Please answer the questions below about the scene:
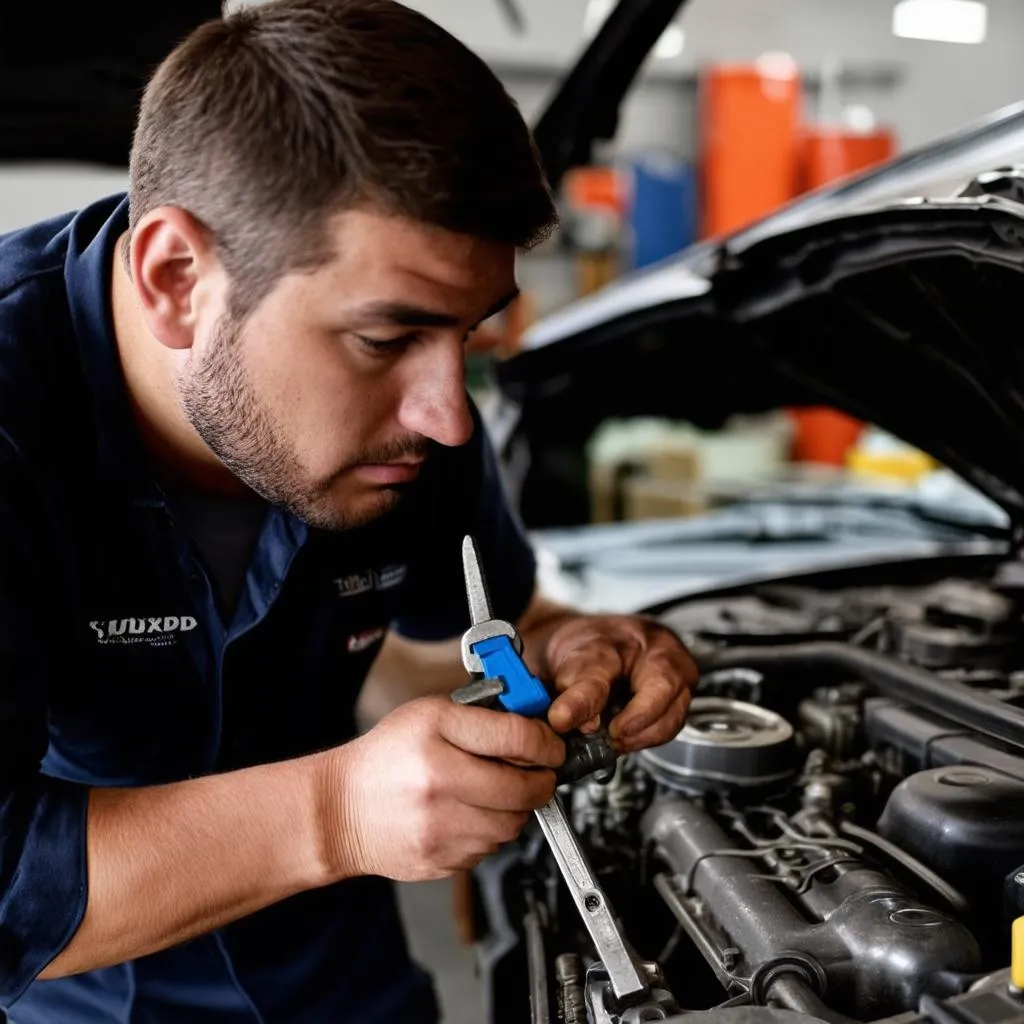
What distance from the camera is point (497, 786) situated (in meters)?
0.71

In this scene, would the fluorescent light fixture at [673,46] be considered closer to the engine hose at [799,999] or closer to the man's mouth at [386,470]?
the man's mouth at [386,470]

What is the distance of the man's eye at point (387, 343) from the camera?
78cm

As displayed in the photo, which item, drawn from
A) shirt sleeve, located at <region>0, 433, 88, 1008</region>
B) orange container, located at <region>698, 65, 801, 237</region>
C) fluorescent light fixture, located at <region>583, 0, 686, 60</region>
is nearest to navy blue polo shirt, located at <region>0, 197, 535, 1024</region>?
shirt sleeve, located at <region>0, 433, 88, 1008</region>

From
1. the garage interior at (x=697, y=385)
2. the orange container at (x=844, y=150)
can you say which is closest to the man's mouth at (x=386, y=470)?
the garage interior at (x=697, y=385)

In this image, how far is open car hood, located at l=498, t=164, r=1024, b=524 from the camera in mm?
1052

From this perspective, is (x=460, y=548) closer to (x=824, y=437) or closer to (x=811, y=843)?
(x=811, y=843)

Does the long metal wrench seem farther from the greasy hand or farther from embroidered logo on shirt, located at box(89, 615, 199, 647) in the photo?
embroidered logo on shirt, located at box(89, 615, 199, 647)

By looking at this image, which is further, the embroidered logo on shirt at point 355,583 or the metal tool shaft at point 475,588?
the embroidered logo on shirt at point 355,583

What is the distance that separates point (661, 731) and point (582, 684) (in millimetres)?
109

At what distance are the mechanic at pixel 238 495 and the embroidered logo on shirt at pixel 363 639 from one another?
61 millimetres

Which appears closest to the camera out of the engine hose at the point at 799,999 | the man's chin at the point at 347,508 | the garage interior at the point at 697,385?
the engine hose at the point at 799,999

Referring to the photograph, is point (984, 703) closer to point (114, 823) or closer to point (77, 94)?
point (114, 823)

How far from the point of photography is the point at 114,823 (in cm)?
75

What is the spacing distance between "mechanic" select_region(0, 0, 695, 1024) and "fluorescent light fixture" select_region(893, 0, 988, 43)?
25.6ft
